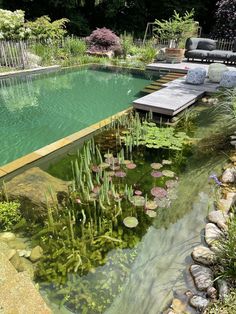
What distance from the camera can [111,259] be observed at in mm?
2398

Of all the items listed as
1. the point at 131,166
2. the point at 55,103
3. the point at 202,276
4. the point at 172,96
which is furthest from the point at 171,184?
the point at 55,103

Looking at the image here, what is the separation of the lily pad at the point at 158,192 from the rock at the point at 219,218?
1.90 ft

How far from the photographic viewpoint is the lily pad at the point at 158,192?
3.16 meters

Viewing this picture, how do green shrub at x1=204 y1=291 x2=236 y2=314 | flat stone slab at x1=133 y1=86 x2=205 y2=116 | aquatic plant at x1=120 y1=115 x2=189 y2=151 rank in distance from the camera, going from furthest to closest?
flat stone slab at x1=133 y1=86 x2=205 y2=116, aquatic plant at x1=120 y1=115 x2=189 y2=151, green shrub at x1=204 y1=291 x2=236 y2=314

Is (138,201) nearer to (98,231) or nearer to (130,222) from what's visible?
(130,222)

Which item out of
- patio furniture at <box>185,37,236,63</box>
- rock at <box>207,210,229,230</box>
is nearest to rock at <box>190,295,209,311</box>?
rock at <box>207,210,229,230</box>

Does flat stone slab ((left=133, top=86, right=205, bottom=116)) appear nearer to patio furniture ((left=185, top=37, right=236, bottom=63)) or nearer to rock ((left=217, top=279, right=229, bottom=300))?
rock ((left=217, top=279, right=229, bottom=300))

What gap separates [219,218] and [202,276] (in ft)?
2.48

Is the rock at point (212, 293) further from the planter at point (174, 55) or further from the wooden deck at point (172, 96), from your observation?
the planter at point (174, 55)

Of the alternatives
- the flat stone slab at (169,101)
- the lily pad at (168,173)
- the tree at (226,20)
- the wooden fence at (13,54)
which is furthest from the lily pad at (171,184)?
the tree at (226,20)

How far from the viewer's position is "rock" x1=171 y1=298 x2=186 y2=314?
189 centimetres

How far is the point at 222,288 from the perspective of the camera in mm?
1938

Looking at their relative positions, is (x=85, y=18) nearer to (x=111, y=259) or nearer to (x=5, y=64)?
(x=5, y=64)

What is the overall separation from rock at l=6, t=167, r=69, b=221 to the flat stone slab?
113 inches
